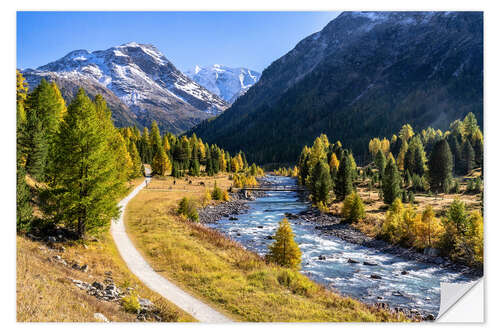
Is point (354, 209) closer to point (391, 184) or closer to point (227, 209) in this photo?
point (391, 184)

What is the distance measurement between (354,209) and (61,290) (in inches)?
1445

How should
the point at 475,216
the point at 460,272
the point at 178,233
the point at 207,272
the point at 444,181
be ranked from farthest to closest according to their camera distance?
the point at 444,181 → the point at 178,233 → the point at 460,272 → the point at 475,216 → the point at 207,272

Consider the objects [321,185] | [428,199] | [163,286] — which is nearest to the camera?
[163,286]

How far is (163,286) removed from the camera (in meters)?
15.5

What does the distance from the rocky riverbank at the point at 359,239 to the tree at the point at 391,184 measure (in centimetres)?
691

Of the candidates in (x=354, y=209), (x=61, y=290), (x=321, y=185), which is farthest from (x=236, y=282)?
(x=321, y=185)

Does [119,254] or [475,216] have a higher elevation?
[475,216]

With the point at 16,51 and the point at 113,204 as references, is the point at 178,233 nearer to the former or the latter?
the point at 113,204

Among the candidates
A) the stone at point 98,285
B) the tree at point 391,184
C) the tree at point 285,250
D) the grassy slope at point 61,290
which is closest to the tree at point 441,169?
the tree at point 391,184

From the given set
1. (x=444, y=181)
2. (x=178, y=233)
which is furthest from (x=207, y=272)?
(x=444, y=181)

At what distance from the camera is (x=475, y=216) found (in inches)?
805

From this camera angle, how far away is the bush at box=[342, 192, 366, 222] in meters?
40.3
